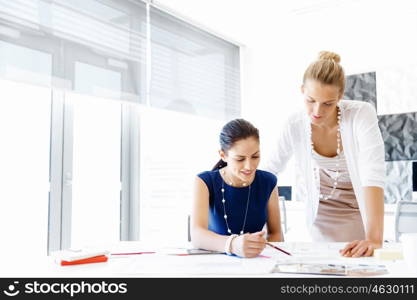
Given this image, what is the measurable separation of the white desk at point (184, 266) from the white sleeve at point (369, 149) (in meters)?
0.31

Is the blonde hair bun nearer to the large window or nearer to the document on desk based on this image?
the document on desk

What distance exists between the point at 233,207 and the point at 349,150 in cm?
48

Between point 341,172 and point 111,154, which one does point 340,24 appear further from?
point 341,172

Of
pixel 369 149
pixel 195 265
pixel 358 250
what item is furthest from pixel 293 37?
pixel 195 265

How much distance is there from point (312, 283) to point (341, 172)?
37.3 inches

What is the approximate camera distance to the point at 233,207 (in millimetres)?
1626

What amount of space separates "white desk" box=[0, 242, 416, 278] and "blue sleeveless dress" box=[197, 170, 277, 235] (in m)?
0.33

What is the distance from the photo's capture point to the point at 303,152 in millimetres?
1719

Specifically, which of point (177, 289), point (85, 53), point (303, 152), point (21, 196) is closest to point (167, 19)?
point (85, 53)

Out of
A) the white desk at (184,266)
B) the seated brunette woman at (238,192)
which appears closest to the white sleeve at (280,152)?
the seated brunette woman at (238,192)

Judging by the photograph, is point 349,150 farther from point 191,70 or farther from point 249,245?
point 191,70

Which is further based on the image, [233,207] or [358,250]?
[233,207]

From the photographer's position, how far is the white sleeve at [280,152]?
1730mm

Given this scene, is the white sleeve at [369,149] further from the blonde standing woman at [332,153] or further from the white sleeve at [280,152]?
the white sleeve at [280,152]
